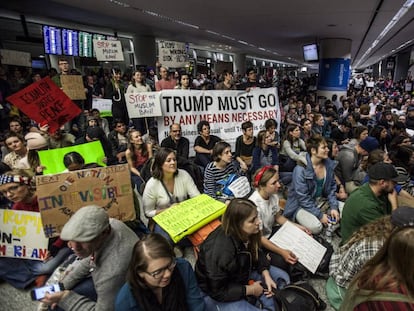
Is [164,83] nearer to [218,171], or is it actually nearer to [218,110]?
[218,110]

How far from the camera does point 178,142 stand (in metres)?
4.68

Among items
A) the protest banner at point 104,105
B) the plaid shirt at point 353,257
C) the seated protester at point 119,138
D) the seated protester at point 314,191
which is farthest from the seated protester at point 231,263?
the protest banner at point 104,105

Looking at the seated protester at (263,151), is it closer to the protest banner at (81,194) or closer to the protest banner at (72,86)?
the protest banner at (81,194)

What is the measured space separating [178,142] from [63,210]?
243cm

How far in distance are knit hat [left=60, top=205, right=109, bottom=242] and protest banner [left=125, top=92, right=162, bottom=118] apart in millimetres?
3507

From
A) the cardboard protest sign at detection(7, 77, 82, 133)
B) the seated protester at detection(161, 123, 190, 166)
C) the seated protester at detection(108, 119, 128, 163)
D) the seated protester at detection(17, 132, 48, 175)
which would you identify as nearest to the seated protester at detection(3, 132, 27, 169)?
the seated protester at detection(17, 132, 48, 175)

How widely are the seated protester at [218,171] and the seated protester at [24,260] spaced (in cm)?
179

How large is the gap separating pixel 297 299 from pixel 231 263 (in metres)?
0.72

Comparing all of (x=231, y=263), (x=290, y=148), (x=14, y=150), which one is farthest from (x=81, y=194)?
(x=290, y=148)

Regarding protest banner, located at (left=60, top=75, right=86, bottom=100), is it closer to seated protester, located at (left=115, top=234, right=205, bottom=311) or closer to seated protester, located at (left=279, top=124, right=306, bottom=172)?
seated protester, located at (left=279, top=124, right=306, bottom=172)

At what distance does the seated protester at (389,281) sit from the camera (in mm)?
963

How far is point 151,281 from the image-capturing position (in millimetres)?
1514

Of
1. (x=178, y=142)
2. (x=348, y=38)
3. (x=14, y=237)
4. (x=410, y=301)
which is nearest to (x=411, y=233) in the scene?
(x=410, y=301)

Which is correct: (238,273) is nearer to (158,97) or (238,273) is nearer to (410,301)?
(410,301)
